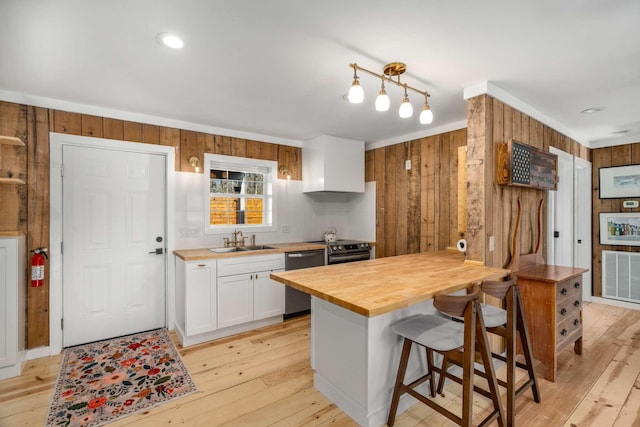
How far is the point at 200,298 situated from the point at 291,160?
7.45 feet

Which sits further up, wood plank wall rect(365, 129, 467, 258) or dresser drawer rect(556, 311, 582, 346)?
wood plank wall rect(365, 129, 467, 258)

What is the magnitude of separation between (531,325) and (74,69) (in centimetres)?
410

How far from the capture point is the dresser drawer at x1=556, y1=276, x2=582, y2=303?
2410 mm

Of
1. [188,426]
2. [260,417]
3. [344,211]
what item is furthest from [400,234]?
[188,426]

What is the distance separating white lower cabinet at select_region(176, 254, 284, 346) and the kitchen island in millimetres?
1394

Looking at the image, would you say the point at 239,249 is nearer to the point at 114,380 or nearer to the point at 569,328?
the point at 114,380

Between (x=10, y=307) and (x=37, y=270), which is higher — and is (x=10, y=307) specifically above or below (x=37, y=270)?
below

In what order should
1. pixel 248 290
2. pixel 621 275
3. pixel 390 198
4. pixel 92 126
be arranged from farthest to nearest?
1. pixel 390 198
2. pixel 621 275
3. pixel 248 290
4. pixel 92 126

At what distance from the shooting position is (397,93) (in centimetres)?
273

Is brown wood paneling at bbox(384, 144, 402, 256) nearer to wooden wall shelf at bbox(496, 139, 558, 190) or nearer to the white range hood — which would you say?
the white range hood

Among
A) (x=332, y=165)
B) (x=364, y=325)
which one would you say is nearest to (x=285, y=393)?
(x=364, y=325)

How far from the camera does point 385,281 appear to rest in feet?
6.35

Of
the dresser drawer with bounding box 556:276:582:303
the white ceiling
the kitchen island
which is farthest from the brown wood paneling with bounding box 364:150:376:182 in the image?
the dresser drawer with bounding box 556:276:582:303

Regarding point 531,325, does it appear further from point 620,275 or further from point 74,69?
point 74,69
